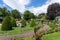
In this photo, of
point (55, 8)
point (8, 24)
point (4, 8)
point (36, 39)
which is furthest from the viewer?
point (4, 8)

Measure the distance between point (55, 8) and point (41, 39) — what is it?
3879cm

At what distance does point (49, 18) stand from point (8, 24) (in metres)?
29.6

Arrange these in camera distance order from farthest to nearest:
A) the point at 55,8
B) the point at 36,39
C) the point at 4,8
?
the point at 4,8 → the point at 55,8 → the point at 36,39

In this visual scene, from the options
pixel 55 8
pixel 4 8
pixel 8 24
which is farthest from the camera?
pixel 4 8

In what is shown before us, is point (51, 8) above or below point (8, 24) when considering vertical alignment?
above

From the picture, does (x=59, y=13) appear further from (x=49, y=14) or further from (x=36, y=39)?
(x=36, y=39)

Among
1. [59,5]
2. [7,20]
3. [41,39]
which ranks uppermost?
[59,5]

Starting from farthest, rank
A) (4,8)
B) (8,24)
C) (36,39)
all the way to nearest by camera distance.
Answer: (4,8) → (8,24) → (36,39)

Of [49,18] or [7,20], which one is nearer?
[7,20]

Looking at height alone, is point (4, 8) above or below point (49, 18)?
above

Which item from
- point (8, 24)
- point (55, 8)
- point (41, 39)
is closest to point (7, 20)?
point (8, 24)

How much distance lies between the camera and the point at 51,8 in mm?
51375

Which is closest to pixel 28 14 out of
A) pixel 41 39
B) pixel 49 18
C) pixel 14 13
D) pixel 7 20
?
pixel 14 13

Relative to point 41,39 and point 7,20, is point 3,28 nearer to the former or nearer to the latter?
point 7,20
